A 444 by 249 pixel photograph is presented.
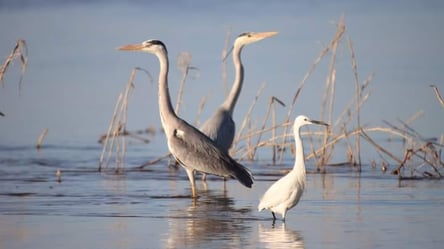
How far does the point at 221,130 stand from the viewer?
1477 centimetres

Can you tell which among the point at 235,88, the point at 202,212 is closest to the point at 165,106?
the point at 202,212

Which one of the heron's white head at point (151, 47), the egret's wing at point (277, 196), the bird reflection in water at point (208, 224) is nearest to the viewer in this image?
the bird reflection in water at point (208, 224)

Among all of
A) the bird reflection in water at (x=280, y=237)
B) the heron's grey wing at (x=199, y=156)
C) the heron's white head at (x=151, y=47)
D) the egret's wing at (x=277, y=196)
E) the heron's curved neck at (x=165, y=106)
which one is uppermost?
the heron's white head at (x=151, y=47)

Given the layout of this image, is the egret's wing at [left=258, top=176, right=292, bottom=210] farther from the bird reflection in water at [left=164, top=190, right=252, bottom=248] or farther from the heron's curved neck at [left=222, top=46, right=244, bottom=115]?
the heron's curved neck at [left=222, top=46, right=244, bottom=115]

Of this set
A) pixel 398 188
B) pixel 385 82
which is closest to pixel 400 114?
pixel 385 82

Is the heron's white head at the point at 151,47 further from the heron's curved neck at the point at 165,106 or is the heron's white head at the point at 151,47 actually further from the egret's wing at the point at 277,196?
the egret's wing at the point at 277,196

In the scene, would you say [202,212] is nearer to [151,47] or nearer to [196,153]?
[196,153]

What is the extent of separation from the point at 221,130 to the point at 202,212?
344 centimetres

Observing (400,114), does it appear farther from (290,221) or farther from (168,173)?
(290,221)

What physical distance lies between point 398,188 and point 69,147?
8817 mm

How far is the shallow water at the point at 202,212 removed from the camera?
9328mm

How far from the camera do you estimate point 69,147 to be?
20859 millimetres

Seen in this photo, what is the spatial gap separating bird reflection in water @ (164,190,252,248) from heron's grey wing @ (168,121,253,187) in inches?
13.6

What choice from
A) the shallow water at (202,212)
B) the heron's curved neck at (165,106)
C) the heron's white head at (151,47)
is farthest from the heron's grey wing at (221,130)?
the heron's white head at (151,47)
